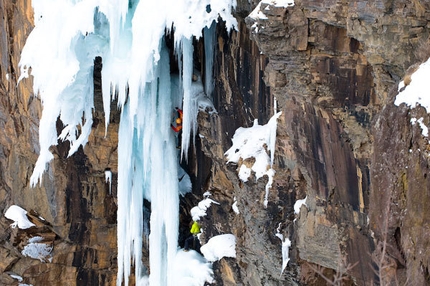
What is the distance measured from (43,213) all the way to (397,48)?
28.9 feet

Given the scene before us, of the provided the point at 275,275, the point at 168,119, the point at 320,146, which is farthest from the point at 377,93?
the point at 168,119

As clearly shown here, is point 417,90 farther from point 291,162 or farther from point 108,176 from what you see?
point 108,176

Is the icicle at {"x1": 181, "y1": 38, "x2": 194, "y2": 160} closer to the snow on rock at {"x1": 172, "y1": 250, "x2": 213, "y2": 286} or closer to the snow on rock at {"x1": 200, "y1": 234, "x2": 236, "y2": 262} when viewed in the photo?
the snow on rock at {"x1": 200, "y1": 234, "x2": 236, "y2": 262}

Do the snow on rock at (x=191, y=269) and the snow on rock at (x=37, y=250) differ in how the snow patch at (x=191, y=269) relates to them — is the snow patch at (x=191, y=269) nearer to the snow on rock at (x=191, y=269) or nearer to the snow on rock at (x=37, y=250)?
the snow on rock at (x=191, y=269)

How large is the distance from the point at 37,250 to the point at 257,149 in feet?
20.1

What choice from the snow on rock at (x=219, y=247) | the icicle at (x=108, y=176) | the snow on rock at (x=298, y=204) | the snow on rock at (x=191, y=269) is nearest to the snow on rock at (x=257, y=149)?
the snow on rock at (x=298, y=204)

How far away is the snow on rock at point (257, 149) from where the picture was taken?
8945 mm

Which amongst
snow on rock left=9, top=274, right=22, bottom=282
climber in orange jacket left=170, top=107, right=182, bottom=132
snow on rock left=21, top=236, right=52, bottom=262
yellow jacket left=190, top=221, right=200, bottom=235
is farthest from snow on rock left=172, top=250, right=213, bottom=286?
snow on rock left=9, top=274, right=22, bottom=282

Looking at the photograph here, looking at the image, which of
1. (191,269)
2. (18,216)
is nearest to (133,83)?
(191,269)

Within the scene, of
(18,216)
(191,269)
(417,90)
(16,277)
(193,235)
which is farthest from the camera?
(16,277)

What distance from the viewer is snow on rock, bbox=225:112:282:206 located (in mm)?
8945

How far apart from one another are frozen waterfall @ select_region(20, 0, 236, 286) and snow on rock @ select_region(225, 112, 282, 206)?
3.41ft

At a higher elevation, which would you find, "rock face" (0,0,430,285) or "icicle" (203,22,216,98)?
"icicle" (203,22,216,98)

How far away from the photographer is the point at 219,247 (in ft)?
35.1
